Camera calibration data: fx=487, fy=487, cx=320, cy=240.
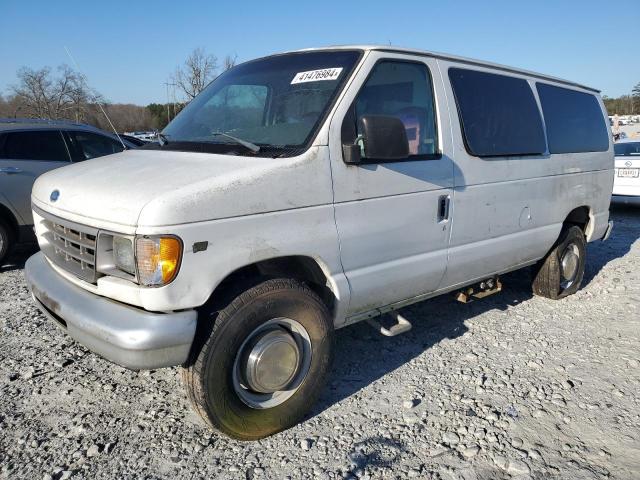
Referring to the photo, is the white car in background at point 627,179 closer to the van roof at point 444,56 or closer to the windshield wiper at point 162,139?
the van roof at point 444,56

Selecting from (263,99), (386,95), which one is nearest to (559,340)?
(386,95)

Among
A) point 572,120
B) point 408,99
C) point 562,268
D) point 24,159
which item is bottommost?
point 562,268

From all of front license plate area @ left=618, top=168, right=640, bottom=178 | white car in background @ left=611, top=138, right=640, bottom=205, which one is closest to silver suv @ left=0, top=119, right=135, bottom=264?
white car in background @ left=611, top=138, right=640, bottom=205

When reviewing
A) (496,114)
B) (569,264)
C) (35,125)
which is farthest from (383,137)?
(35,125)

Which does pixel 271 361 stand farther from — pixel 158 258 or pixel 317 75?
pixel 317 75

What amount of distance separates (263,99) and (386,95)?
2.68ft

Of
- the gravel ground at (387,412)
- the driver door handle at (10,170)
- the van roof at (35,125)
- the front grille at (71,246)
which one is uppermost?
the van roof at (35,125)

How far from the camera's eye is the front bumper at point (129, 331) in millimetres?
2260

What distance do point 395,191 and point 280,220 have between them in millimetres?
869

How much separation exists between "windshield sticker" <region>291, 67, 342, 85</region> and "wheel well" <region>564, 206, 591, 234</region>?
3264 millimetres

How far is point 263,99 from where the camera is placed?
326 cm

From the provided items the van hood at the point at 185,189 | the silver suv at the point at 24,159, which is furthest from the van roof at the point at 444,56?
the silver suv at the point at 24,159

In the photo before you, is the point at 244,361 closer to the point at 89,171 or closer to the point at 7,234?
the point at 89,171

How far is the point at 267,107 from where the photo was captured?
318cm
